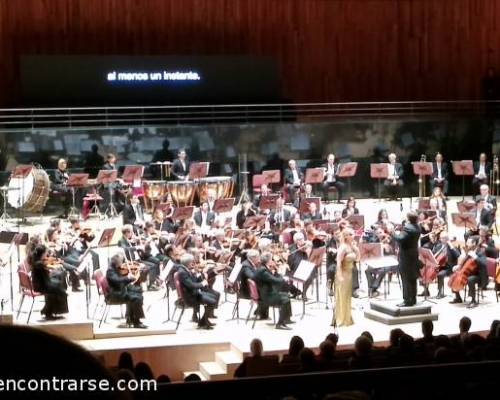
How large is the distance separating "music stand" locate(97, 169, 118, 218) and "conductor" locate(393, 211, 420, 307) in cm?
582

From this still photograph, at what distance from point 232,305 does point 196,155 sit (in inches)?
288

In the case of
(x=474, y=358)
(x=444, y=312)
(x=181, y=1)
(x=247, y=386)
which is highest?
(x=181, y=1)

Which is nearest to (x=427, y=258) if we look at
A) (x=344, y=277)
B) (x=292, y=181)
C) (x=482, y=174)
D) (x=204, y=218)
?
(x=344, y=277)

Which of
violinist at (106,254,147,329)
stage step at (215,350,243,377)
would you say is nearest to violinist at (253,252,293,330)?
stage step at (215,350,243,377)

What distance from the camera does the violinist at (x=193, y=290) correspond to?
37.3 feet

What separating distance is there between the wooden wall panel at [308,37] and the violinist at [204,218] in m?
7.96

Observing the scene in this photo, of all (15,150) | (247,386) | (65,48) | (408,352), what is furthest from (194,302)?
(65,48)

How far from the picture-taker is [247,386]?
5.16 feet

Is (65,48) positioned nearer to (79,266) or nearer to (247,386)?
(79,266)

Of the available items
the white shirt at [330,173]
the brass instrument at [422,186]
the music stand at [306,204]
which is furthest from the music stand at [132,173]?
the brass instrument at [422,186]

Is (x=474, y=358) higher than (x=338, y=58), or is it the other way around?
(x=338, y=58)

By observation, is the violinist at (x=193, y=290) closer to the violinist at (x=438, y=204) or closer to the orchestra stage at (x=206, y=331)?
the orchestra stage at (x=206, y=331)

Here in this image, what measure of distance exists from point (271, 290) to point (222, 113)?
32.4 ft

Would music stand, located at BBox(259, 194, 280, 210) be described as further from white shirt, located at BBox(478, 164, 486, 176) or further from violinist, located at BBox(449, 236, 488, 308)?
white shirt, located at BBox(478, 164, 486, 176)
